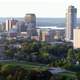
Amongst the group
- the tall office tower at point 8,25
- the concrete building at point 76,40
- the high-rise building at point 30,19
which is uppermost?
the high-rise building at point 30,19

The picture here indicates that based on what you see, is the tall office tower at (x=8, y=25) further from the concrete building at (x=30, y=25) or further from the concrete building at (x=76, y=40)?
the concrete building at (x=76, y=40)

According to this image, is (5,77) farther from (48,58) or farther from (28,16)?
(28,16)

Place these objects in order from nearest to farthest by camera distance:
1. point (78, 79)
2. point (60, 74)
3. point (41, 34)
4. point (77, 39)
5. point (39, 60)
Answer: point (78, 79)
point (60, 74)
point (39, 60)
point (77, 39)
point (41, 34)

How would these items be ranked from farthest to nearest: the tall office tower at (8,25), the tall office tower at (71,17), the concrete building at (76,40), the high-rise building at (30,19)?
the high-rise building at (30,19) < the tall office tower at (8,25) < the tall office tower at (71,17) < the concrete building at (76,40)

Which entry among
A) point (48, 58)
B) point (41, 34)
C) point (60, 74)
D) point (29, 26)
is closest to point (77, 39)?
point (41, 34)

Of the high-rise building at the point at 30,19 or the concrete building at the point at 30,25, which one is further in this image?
the high-rise building at the point at 30,19

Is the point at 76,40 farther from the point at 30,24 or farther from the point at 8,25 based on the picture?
the point at 8,25

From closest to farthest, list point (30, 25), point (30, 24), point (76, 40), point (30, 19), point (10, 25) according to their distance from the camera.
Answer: point (76, 40), point (30, 25), point (30, 24), point (10, 25), point (30, 19)

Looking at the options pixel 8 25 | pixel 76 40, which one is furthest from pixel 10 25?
pixel 76 40

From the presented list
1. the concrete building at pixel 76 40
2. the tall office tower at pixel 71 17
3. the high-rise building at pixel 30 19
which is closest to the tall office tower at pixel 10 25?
the high-rise building at pixel 30 19

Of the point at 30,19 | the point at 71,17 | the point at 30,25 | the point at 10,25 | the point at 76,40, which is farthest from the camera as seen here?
the point at 30,19

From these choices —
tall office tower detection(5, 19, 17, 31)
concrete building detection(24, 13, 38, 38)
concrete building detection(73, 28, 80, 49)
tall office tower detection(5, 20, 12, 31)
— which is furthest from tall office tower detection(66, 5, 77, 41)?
tall office tower detection(5, 20, 12, 31)
